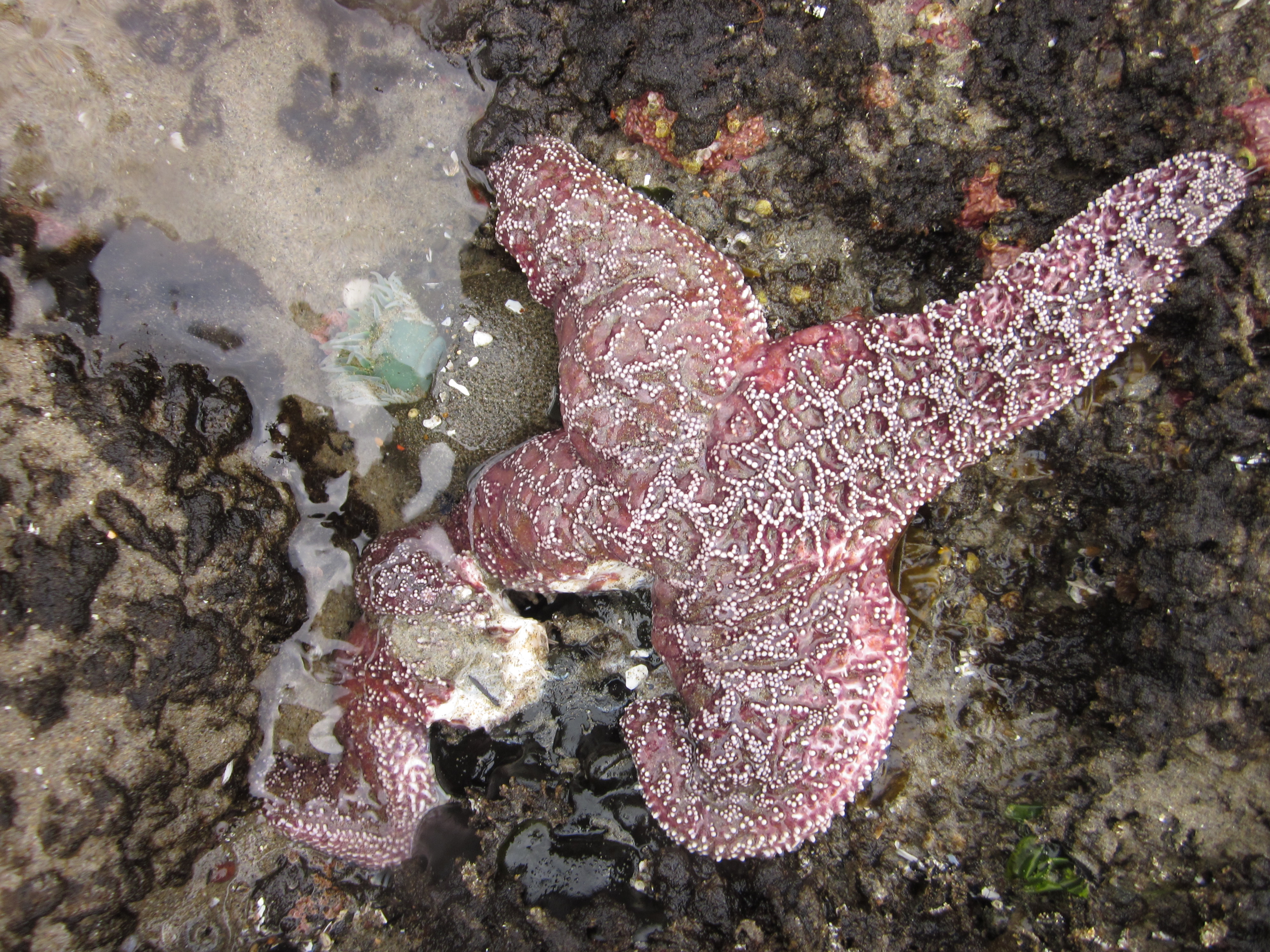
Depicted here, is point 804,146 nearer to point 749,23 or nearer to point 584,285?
point 749,23

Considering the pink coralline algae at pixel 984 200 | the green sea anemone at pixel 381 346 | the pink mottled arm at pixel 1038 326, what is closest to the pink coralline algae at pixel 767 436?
the pink mottled arm at pixel 1038 326

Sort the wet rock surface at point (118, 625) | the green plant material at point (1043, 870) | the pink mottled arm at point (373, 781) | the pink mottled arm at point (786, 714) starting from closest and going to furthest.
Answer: the wet rock surface at point (118, 625)
the pink mottled arm at point (786, 714)
the green plant material at point (1043, 870)
the pink mottled arm at point (373, 781)

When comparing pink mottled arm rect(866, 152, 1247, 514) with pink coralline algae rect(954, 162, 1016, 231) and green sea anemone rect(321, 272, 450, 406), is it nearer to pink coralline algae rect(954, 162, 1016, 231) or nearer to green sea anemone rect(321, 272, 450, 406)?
pink coralline algae rect(954, 162, 1016, 231)

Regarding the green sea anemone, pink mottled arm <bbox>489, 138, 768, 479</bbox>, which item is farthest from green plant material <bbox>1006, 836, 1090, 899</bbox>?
the green sea anemone

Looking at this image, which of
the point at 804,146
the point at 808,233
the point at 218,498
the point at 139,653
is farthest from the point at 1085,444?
the point at 139,653

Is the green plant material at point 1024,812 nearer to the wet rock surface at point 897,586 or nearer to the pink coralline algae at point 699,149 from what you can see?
the wet rock surface at point 897,586

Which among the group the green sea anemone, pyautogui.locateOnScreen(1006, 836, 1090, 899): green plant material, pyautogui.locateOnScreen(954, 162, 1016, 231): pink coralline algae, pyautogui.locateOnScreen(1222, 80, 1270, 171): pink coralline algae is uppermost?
pyautogui.locateOnScreen(1222, 80, 1270, 171): pink coralline algae

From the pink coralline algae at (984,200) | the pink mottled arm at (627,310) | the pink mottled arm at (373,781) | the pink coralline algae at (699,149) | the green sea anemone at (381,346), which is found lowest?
the pink mottled arm at (373,781)

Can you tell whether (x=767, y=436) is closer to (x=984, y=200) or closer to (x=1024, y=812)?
(x=984, y=200)
